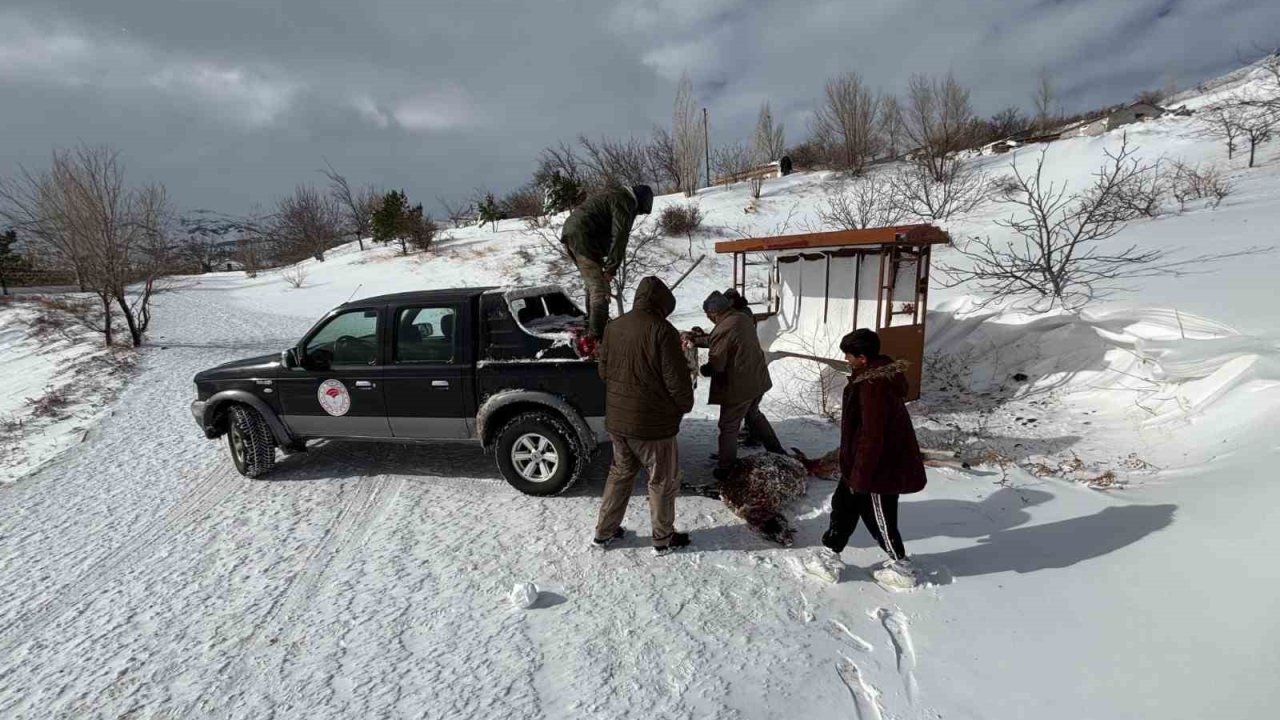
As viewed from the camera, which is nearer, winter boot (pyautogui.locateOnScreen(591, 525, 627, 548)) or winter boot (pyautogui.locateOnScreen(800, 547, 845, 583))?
winter boot (pyautogui.locateOnScreen(800, 547, 845, 583))

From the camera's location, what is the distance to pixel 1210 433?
4.79 metres

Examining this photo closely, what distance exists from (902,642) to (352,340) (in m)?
4.88

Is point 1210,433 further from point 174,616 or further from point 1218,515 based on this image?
point 174,616

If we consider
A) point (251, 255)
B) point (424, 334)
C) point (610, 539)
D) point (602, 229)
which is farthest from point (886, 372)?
point (251, 255)

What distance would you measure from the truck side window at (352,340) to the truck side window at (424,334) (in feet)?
0.84

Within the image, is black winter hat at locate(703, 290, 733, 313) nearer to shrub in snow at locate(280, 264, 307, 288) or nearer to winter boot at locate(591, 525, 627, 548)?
winter boot at locate(591, 525, 627, 548)

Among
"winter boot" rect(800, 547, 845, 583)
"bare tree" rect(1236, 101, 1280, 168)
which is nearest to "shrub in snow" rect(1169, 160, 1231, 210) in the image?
"bare tree" rect(1236, 101, 1280, 168)

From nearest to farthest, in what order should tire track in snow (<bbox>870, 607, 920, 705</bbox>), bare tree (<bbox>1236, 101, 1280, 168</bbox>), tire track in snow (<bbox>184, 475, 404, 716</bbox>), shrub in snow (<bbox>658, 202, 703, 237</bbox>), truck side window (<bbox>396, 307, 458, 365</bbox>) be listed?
tire track in snow (<bbox>870, 607, 920, 705</bbox>)
tire track in snow (<bbox>184, 475, 404, 716</bbox>)
truck side window (<bbox>396, 307, 458, 365</bbox>)
bare tree (<bbox>1236, 101, 1280, 168</bbox>)
shrub in snow (<bbox>658, 202, 703, 237</bbox>)

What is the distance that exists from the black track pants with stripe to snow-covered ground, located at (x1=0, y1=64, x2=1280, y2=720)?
246 millimetres

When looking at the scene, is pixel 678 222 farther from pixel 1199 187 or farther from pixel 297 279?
pixel 297 279

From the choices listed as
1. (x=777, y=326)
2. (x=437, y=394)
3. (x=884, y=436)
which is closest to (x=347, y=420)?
(x=437, y=394)

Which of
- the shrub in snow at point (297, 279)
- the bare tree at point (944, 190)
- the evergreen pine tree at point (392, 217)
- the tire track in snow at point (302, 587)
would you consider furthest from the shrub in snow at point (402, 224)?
the tire track in snow at point (302, 587)

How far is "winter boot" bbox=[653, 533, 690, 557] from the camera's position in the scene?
12.3 feet

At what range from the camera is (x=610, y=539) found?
385 centimetres
